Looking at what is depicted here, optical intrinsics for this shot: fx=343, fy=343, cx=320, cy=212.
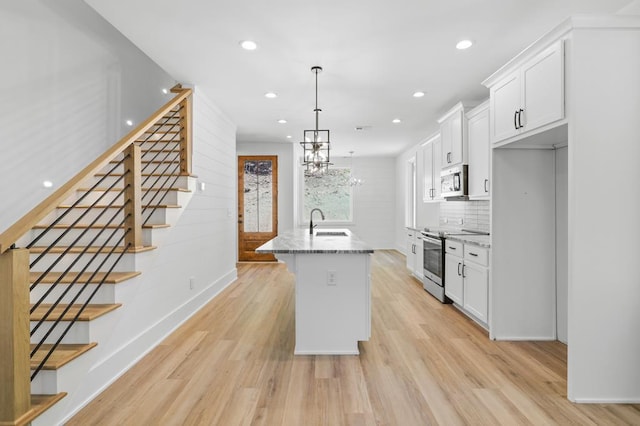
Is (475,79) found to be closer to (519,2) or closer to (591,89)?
(519,2)

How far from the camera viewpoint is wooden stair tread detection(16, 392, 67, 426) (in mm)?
1527

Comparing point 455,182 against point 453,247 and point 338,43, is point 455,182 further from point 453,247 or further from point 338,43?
point 338,43

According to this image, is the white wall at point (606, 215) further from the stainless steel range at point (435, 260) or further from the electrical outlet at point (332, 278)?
the stainless steel range at point (435, 260)

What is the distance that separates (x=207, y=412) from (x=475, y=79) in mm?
4133

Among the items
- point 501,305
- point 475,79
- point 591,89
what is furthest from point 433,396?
point 475,79

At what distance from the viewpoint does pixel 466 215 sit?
504cm

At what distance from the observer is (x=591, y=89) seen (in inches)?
86.6

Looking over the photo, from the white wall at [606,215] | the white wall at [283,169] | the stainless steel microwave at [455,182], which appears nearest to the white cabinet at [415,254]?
the stainless steel microwave at [455,182]

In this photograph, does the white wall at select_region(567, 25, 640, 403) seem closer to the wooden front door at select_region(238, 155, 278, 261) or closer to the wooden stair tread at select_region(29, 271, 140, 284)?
the wooden stair tread at select_region(29, 271, 140, 284)

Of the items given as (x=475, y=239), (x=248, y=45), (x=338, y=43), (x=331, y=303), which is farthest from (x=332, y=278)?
(x=248, y=45)

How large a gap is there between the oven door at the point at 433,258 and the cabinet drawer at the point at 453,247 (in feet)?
0.36

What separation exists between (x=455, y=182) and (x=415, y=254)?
1777 mm

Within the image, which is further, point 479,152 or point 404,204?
point 404,204

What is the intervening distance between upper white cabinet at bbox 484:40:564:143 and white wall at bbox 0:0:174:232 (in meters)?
3.89
